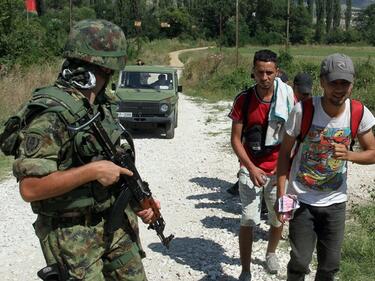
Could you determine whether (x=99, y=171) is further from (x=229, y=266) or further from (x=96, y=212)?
(x=229, y=266)

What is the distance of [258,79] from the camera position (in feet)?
13.0

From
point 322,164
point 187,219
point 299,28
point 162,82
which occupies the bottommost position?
point 299,28

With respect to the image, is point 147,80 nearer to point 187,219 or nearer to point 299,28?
point 187,219

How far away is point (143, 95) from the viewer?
11.4 meters

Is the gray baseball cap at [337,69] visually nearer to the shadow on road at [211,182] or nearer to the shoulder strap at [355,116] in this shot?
the shoulder strap at [355,116]

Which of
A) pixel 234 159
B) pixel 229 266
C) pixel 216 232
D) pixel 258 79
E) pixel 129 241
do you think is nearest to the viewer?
pixel 129 241

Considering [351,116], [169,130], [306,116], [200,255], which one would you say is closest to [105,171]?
[306,116]

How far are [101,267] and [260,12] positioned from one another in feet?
280

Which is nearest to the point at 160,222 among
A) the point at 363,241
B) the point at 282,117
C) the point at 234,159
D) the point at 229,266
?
the point at 282,117

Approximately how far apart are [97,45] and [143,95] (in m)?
9.04

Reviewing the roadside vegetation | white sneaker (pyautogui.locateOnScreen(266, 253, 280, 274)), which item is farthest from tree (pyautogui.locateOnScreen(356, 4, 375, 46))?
white sneaker (pyautogui.locateOnScreen(266, 253, 280, 274))

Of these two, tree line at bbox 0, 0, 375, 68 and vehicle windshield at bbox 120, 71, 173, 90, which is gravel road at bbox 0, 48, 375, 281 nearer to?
vehicle windshield at bbox 120, 71, 173, 90

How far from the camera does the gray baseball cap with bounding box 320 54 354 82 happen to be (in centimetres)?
298

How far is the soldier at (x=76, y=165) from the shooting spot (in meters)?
2.13
